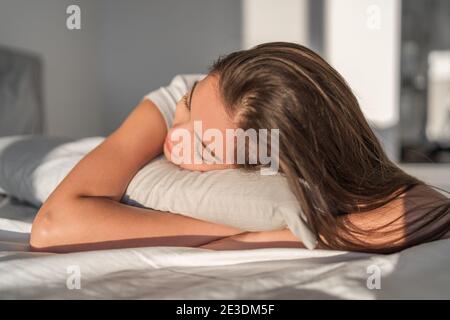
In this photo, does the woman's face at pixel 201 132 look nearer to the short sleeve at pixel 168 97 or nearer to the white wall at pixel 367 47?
the short sleeve at pixel 168 97

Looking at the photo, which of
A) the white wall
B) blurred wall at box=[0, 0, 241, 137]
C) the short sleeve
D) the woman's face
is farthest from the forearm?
the white wall

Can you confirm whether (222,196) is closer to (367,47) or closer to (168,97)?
(168,97)

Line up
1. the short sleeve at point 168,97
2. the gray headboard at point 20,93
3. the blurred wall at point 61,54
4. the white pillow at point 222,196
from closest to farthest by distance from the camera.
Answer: the white pillow at point 222,196 → the short sleeve at point 168,97 → the gray headboard at point 20,93 → the blurred wall at point 61,54

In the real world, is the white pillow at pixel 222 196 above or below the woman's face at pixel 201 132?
below

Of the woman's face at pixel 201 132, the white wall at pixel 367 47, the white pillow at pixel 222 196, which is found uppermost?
the white wall at pixel 367 47

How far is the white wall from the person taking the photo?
2723 millimetres

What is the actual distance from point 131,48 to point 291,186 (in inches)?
89.4

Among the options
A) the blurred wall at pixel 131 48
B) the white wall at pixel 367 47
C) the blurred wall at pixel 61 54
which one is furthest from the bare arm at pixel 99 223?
the white wall at pixel 367 47

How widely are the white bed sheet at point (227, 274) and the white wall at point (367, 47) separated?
Answer: 2.16 metres

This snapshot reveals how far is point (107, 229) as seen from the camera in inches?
29.9

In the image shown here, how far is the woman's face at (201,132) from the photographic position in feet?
2.69

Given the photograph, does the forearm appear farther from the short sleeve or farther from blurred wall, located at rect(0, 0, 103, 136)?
blurred wall, located at rect(0, 0, 103, 136)

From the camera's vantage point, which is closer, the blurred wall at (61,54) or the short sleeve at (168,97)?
the short sleeve at (168,97)

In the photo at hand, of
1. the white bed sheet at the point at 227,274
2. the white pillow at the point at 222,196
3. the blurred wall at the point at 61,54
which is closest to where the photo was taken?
the white bed sheet at the point at 227,274
